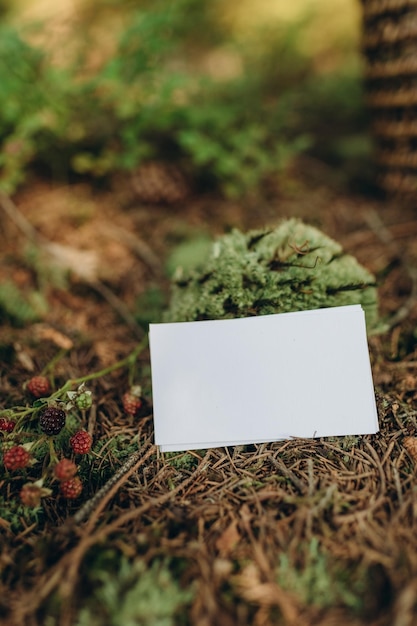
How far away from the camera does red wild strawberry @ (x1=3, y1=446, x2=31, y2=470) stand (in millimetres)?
1357

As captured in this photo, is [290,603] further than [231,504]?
No

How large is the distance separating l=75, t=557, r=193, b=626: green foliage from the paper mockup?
468 mm

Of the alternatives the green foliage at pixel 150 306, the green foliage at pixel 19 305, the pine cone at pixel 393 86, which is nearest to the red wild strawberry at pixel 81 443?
the green foliage at pixel 150 306

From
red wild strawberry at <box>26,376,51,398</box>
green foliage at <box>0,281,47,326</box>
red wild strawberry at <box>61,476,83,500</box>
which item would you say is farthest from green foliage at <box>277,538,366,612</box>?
green foliage at <box>0,281,47,326</box>

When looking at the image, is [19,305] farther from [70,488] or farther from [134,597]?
[134,597]

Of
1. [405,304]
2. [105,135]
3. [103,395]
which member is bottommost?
[103,395]

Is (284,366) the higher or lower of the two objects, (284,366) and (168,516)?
the higher

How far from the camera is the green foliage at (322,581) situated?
1081 mm

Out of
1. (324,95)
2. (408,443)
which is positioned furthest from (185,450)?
(324,95)

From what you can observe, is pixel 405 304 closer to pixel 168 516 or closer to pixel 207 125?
pixel 168 516

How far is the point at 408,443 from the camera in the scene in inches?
58.9

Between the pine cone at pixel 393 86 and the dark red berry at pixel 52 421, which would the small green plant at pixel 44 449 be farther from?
the pine cone at pixel 393 86

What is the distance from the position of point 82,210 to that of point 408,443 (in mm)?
2173

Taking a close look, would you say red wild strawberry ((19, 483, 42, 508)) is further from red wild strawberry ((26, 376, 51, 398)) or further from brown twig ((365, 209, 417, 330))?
brown twig ((365, 209, 417, 330))
